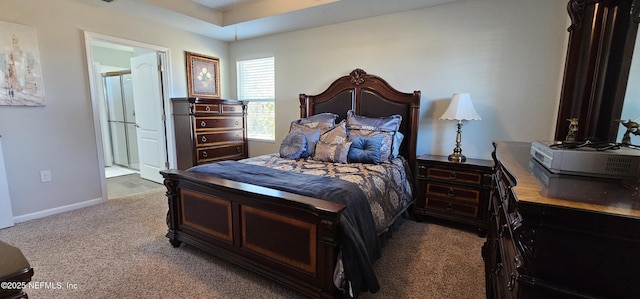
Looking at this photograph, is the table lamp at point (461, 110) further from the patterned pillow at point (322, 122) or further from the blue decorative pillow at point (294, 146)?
the blue decorative pillow at point (294, 146)

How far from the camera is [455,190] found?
280cm

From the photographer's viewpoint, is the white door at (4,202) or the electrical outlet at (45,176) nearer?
the white door at (4,202)

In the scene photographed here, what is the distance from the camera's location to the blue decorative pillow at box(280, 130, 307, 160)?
118 inches

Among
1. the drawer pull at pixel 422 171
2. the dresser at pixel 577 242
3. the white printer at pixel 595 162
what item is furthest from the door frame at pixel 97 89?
the white printer at pixel 595 162

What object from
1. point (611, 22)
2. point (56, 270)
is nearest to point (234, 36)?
point (56, 270)

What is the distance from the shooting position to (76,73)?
3.18 meters

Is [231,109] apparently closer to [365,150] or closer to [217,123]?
[217,123]

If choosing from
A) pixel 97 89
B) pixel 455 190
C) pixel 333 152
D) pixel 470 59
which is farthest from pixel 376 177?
pixel 97 89

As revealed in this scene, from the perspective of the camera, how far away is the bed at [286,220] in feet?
5.21

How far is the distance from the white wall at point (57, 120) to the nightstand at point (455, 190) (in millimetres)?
3939

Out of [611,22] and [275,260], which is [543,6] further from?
[275,260]

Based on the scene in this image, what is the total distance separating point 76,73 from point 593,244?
4451 millimetres

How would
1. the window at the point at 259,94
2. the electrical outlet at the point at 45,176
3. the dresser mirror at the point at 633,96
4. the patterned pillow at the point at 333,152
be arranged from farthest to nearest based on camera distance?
the window at the point at 259,94, the electrical outlet at the point at 45,176, the patterned pillow at the point at 333,152, the dresser mirror at the point at 633,96

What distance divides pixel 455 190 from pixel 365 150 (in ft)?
3.28
